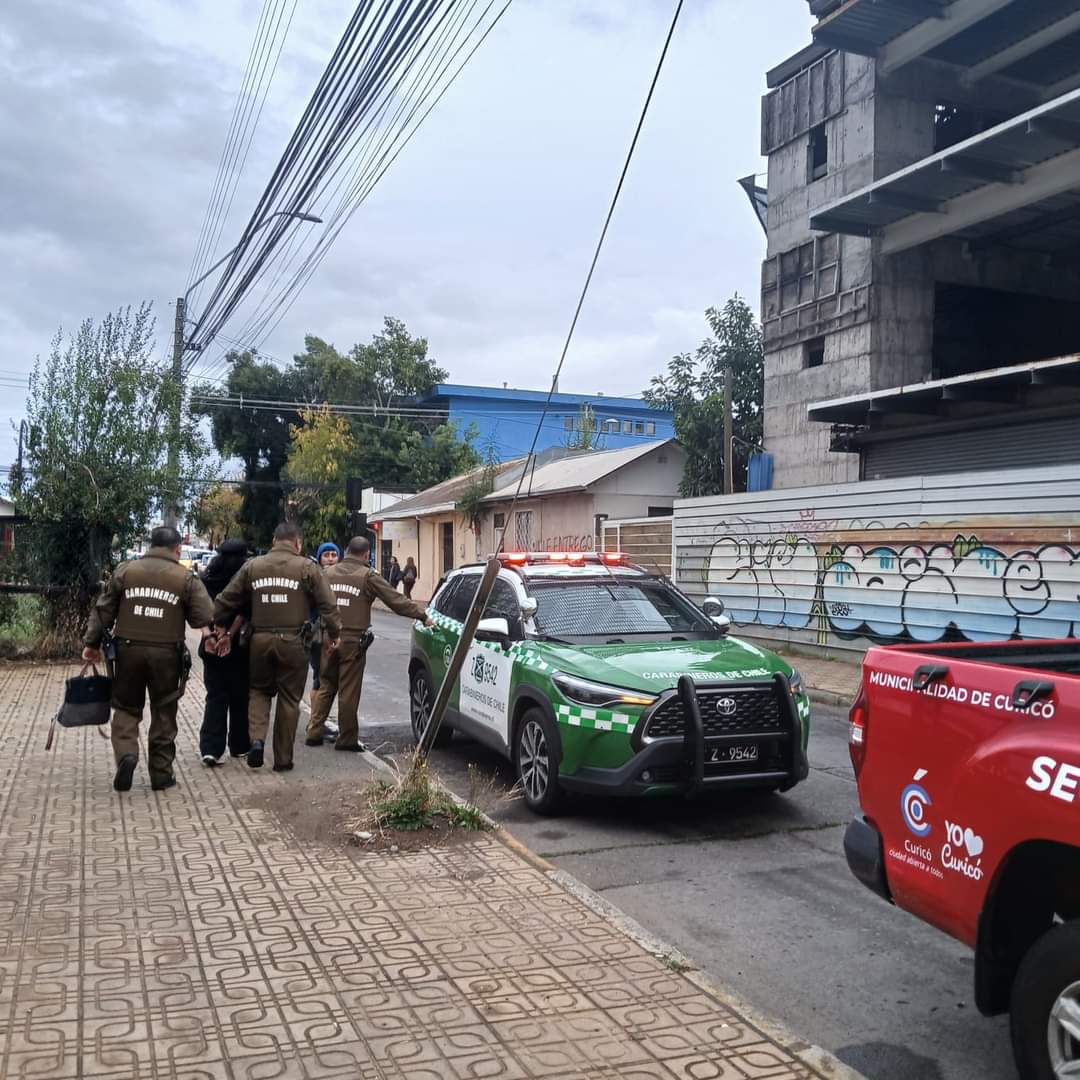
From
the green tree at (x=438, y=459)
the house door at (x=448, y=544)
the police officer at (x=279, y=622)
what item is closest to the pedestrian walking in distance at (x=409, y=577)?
the house door at (x=448, y=544)

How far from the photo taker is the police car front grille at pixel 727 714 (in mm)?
6289

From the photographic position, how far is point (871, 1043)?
3779mm

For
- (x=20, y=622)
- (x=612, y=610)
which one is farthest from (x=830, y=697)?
(x=20, y=622)

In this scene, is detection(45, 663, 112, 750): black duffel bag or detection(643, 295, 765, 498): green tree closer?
detection(45, 663, 112, 750): black duffel bag

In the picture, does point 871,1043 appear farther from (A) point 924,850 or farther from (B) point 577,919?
(B) point 577,919

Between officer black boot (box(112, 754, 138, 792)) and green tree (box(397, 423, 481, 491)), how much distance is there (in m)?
37.2

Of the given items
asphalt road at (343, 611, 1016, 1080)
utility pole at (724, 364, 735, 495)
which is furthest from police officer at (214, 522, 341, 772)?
utility pole at (724, 364, 735, 495)

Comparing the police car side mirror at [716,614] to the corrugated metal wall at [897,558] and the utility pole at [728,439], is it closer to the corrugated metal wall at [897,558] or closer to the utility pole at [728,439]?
the corrugated metal wall at [897,558]

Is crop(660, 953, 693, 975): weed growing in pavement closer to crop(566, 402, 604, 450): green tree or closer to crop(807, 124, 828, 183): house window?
crop(807, 124, 828, 183): house window

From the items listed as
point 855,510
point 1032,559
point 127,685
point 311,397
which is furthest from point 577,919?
point 311,397

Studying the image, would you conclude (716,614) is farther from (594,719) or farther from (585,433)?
(585,433)

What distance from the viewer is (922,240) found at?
19703 mm

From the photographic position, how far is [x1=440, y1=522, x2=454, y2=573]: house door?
3362 cm

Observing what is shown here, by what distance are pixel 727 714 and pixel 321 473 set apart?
39060 mm
